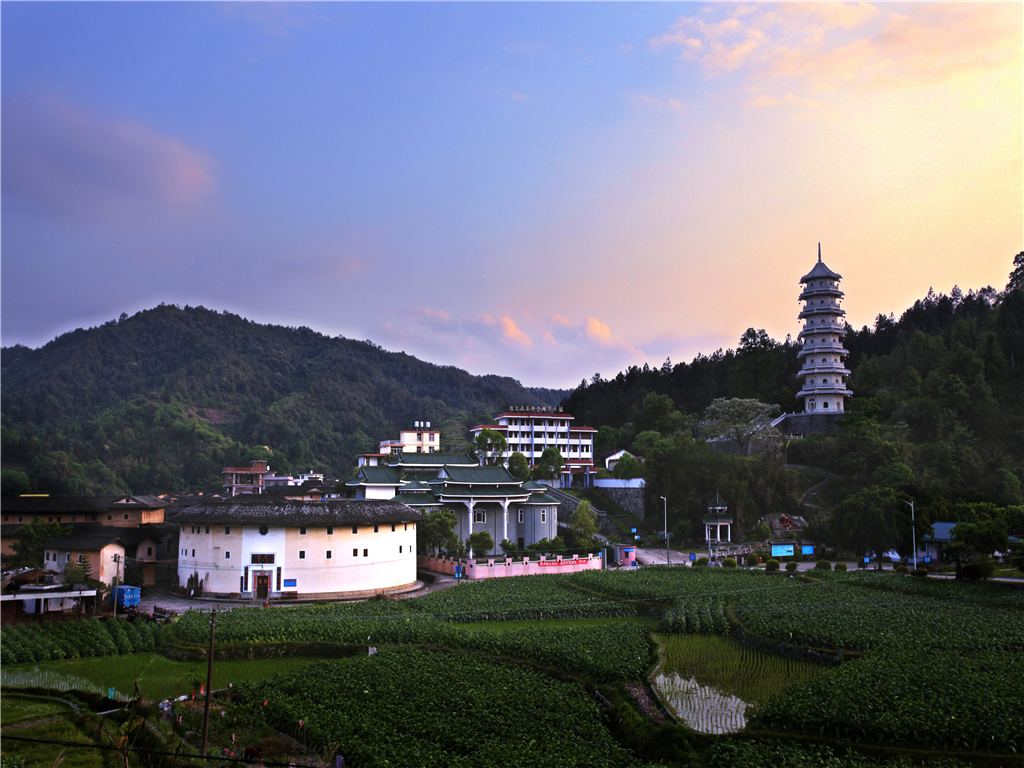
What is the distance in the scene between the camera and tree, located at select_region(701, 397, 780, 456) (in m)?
60.9

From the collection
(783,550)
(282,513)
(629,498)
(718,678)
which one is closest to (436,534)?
(282,513)

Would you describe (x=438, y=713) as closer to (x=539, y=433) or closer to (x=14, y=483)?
(x=14, y=483)

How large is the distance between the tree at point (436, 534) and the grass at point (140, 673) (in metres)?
21.6

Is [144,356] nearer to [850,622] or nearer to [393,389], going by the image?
[393,389]

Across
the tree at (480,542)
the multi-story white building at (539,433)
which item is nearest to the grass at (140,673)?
the tree at (480,542)

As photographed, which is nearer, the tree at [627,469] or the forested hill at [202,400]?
the tree at [627,469]

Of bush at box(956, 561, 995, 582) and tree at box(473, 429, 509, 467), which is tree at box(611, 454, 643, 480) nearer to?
tree at box(473, 429, 509, 467)

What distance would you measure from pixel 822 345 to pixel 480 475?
115 ft

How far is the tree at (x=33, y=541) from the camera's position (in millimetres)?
37219

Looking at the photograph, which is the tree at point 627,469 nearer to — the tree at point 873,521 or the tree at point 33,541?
the tree at point 873,521

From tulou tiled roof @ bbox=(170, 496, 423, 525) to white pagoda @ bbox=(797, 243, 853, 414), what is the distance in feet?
145

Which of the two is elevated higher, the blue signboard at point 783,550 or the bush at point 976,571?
the bush at point 976,571

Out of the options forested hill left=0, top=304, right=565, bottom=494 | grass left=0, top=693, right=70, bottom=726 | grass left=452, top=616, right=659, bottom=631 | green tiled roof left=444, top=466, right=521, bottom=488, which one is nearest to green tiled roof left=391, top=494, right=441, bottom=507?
green tiled roof left=444, top=466, right=521, bottom=488

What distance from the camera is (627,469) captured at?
60.9 metres
